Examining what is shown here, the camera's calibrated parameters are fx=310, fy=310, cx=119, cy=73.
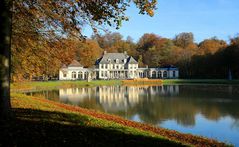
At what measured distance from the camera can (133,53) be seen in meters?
92.3

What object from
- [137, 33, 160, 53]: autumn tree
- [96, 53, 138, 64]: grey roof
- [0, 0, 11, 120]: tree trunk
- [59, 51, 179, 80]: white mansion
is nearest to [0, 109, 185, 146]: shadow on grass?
[0, 0, 11, 120]: tree trunk

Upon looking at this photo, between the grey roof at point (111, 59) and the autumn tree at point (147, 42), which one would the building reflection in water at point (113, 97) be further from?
the autumn tree at point (147, 42)

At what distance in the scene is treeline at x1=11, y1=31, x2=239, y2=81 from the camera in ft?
38.9

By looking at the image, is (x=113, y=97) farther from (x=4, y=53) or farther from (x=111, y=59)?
(x=111, y=59)

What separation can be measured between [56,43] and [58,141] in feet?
20.5

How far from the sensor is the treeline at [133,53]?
11.9 metres

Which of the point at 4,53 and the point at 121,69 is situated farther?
the point at 121,69

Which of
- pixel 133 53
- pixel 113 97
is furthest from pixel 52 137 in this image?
pixel 133 53

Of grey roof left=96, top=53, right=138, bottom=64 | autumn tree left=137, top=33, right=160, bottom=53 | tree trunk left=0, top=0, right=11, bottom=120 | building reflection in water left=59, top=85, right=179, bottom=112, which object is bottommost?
building reflection in water left=59, top=85, right=179, bottom=112

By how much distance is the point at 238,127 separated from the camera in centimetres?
1352

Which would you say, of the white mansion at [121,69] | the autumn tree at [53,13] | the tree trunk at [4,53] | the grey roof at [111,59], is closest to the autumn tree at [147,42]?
the white mansion at [121,69]

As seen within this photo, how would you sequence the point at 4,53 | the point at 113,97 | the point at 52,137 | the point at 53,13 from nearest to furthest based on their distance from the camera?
the point at 52,137, the point at 4,53, the point at 53,13, the point at 113,97

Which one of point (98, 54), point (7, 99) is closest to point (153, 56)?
point (98, 54)

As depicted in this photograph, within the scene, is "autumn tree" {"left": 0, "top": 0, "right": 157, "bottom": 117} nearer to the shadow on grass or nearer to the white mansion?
the shadow on grass
